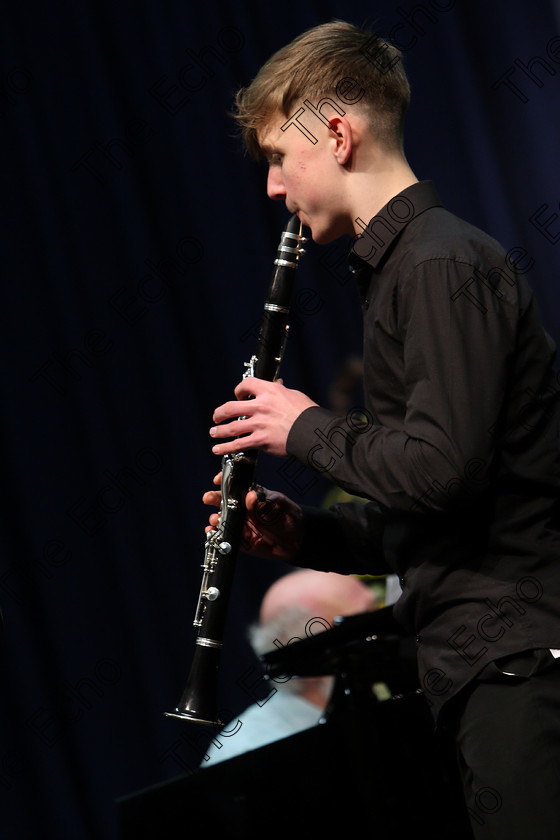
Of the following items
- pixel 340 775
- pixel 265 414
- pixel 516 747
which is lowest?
pixel 340 775

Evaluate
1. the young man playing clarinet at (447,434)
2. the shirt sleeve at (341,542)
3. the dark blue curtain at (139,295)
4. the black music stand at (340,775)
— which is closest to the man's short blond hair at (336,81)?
the young man playing clarinet at (447,434)

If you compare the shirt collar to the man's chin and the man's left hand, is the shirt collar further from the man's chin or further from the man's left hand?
the man's left hand

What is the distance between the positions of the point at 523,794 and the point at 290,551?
59 cm

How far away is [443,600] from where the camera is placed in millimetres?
1117

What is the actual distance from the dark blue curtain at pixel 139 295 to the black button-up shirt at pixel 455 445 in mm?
1613

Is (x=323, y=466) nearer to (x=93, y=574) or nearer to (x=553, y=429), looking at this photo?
(x=553, y=429)

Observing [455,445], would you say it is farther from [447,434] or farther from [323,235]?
[323,235]

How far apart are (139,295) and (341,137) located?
158 cm

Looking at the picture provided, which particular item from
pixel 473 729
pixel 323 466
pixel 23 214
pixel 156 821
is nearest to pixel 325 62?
pixel 323 466

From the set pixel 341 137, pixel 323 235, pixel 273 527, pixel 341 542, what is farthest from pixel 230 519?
pixel 341 137

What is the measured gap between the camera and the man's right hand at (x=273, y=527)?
4.86 feet

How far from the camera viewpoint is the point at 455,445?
1041 mm

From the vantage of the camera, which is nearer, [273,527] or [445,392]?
[445,392]

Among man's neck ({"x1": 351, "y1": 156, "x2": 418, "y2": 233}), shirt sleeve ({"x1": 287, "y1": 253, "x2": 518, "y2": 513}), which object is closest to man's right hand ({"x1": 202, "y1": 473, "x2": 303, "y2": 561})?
shirt sleeve ({"x1": 287, "y1": 253, "x2": 518, "y2": 513})
